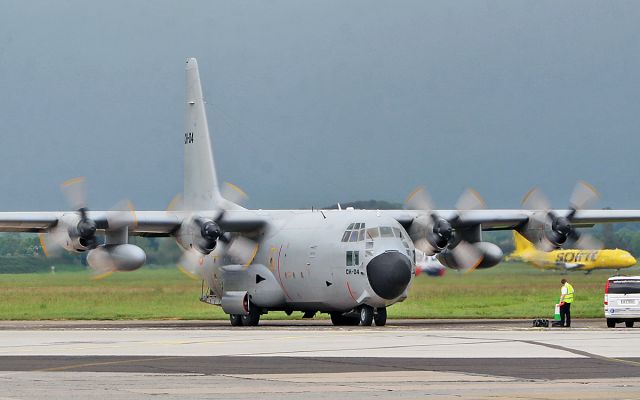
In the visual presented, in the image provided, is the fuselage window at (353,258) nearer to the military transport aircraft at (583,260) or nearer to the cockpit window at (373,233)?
the cockpit window at (373,233)

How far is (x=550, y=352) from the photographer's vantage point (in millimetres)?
23641

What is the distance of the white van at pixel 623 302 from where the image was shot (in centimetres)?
3641

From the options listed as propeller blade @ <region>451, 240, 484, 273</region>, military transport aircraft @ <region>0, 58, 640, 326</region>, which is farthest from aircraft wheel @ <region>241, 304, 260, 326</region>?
propeller blade @ <region>451, 240, 484, 273</region>

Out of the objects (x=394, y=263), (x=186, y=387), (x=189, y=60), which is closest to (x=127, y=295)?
(x=189, y=60)

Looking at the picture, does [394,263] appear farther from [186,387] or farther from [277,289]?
[186,387]

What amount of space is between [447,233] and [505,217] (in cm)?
385

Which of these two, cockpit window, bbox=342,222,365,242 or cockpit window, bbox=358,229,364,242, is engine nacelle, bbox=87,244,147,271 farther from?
cockpit window, bbox=358,229,364,242

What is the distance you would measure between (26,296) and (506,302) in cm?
2598

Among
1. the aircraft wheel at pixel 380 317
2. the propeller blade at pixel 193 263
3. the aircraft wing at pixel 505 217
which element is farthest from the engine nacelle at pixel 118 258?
the aircraft wing at pixel 505 217

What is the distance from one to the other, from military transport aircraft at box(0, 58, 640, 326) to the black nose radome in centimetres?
3

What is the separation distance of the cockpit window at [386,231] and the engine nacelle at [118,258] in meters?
7.83

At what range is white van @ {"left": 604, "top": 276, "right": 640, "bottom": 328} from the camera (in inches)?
1433

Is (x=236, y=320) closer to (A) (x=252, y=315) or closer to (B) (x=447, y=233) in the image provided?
(A) (x=252, y=315)

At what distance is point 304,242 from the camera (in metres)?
39.6
